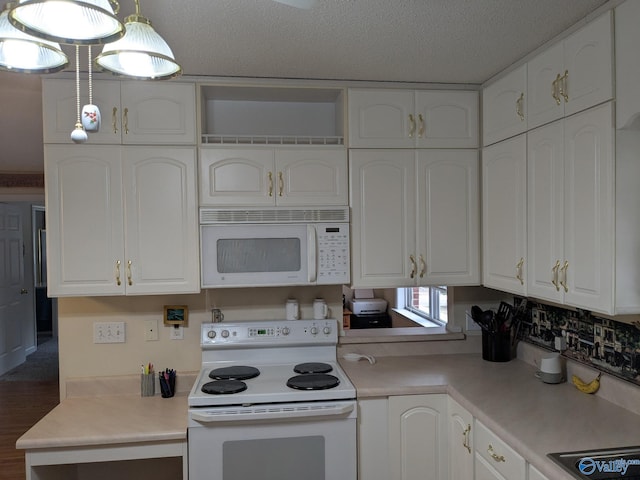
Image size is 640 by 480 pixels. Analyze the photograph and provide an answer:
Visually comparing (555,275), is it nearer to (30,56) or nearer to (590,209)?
(590,209)

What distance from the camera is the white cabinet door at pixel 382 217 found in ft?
8.46

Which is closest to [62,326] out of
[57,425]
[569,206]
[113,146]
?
[57,425]

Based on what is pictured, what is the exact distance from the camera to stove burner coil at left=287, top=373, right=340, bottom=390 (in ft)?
7.38

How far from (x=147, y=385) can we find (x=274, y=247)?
1000mm

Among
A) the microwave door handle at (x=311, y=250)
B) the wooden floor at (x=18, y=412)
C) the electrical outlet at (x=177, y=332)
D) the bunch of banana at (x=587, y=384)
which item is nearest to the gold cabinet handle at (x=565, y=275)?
the bunch of banana at (x=587, y=384)

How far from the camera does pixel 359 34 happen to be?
1.95 meters

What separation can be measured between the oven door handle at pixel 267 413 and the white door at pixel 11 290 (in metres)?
4.71

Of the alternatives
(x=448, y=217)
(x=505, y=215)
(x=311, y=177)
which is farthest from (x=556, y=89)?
(x=311, y=177)

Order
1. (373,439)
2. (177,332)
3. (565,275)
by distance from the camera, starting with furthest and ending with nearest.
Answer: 1. (177,332)
2. (373,439)
3. (565,275)

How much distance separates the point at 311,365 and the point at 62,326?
54.0 inches

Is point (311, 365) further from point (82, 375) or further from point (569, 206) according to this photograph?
point (569, 206)

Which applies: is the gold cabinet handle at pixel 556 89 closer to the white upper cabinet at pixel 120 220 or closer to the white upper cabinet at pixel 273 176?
the white upper cabinet at pixel 273 176

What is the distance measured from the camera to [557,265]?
1945 mm

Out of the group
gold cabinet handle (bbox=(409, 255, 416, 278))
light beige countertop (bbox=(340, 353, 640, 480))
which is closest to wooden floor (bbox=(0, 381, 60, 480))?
light beige countertop (bbox=(340, 353, 640, 480))
